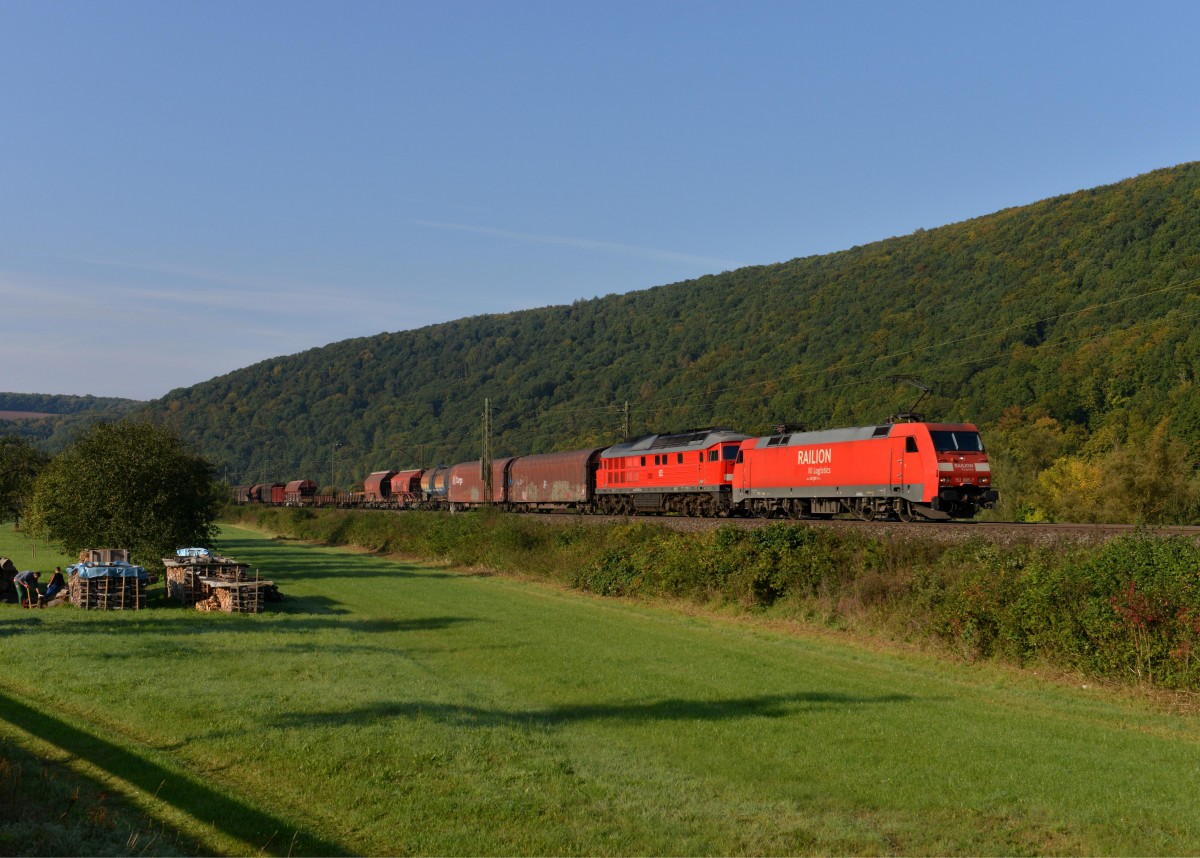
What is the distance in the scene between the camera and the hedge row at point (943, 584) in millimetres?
14273

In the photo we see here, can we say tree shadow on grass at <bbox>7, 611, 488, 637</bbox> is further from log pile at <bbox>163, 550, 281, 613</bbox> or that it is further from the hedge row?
the hedge row

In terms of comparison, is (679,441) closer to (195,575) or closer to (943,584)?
(195,575)

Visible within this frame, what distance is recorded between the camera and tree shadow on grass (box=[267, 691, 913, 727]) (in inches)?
476

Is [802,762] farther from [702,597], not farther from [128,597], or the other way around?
[128,597]

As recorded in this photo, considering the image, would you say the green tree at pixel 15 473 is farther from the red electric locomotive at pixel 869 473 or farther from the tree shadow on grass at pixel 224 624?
the red electric locomotive at pixel 869 473

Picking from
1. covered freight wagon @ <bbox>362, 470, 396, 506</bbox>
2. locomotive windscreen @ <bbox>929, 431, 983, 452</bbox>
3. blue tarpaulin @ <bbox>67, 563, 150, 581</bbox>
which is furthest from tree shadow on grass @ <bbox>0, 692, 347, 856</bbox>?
covered freight wagon @ <bbox>362, 470, 396, 506</bbox>

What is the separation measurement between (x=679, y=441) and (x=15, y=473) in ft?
114

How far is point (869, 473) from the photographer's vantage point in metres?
32.0

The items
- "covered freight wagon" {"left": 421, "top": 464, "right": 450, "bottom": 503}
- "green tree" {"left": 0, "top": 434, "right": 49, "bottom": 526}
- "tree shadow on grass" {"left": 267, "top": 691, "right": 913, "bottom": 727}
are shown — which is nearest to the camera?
"tree shadow on grass" {"left": 267, "top": 691, "right": 913, "bottom": 727}

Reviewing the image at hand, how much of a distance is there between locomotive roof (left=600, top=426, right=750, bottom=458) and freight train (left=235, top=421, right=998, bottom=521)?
2.8 inches

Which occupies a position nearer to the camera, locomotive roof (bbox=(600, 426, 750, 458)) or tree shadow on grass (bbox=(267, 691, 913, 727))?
tree shadow on grass (bbox=(267, 691, 913, 727))

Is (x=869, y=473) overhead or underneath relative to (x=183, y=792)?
overhead

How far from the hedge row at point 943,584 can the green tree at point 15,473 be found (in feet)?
100

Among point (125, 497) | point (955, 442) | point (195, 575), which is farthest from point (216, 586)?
point (955, 442)
